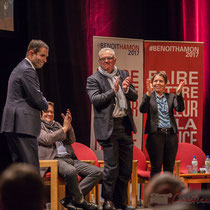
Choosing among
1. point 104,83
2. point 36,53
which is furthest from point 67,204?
point 36,53

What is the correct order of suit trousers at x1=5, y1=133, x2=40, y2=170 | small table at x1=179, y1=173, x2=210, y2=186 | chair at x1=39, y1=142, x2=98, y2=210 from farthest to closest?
small table at x1=179, y1=173, x2=210, y2=186 < chair at x1=39, y1=142, x2=98, y2=210 < suit trousers at x1=5, y1=133, x2=40, y2=170

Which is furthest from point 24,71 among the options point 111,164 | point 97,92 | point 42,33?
point 42,33

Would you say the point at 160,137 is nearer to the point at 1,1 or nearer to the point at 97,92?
the point at 97,92

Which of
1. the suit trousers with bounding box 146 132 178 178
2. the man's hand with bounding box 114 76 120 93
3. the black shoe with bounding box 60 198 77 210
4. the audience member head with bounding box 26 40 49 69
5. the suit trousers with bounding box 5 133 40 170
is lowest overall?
the black shoe with bounding box 60 198 77 210

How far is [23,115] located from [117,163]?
1108 millimetres

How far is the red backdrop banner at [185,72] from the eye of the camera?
5.57m

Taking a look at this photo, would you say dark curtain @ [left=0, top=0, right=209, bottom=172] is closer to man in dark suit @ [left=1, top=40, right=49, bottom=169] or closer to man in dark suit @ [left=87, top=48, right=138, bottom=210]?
man in dark suit @ [left=87, top=48, right=138, bottom=210]

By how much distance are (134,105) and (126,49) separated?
0.77 m

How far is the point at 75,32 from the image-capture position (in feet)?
17.9

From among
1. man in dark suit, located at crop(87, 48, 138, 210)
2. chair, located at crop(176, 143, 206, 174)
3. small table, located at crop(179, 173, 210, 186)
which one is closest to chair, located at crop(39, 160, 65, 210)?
man in dark suit, located at crop(87, 48, 138, 210)

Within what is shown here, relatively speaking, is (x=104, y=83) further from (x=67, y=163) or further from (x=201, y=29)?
(x=201, y=29)

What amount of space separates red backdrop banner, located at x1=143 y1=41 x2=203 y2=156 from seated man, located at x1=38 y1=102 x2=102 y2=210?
1745mm

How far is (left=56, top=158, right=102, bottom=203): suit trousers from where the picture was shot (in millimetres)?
3908

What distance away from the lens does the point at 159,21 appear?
5.92 meters
